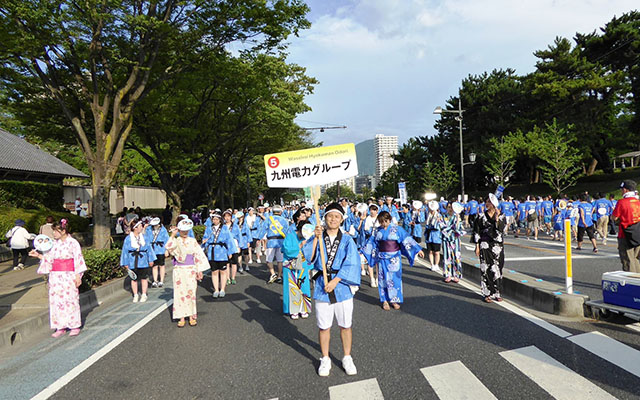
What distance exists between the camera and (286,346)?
15.8 feet

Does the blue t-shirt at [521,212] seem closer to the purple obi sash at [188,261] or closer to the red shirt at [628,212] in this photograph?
the red shirt at [628,212]

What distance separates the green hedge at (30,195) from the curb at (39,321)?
42.8ft

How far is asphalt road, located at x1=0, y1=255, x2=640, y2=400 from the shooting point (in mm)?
3580

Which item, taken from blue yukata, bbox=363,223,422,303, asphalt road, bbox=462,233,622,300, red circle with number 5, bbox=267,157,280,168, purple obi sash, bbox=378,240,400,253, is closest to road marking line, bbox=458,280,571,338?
asphalt road, bbox=462,233,622,300

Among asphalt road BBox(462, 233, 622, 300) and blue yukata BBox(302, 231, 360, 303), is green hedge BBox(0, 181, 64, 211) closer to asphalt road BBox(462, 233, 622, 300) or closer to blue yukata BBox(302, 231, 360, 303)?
blue yukata BBox(302, 231, 360, 303)

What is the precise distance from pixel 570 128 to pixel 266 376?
3509 cm

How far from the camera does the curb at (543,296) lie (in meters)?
5.37

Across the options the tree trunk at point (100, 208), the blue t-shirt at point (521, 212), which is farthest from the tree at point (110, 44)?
the blue t-shirt at point (521, 212)

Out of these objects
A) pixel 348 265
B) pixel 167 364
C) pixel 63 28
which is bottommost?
pixel 167 364

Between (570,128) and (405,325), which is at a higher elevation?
(570,128)

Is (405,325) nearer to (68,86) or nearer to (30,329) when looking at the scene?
(30,329)

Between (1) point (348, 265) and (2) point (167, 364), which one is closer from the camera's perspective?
(1) point (348, 265)

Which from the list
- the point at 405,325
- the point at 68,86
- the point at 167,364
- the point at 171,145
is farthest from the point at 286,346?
the point at 171,145

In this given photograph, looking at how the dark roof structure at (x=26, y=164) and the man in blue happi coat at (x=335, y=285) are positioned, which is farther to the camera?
the dark roof structure at (x=26, y=164)
